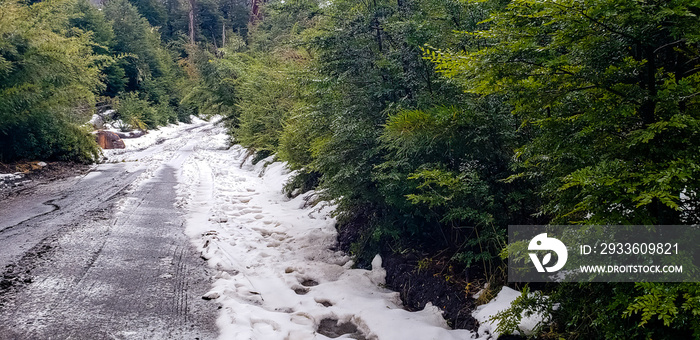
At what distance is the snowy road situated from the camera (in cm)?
362

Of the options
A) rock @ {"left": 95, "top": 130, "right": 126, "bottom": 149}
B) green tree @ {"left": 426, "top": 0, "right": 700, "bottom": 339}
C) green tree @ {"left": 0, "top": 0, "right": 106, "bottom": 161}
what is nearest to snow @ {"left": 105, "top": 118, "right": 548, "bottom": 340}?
green tree @ {"left": 426, "top": 0, "right": 700, "bottom": 339}

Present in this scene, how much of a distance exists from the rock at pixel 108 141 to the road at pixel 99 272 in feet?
48.3

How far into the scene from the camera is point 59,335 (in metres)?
3.35

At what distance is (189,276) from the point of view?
16.1ft

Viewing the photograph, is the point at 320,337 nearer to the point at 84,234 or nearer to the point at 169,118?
the point at 84,234

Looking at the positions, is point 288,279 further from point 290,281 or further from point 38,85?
point 38,85

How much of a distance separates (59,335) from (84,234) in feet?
11.2

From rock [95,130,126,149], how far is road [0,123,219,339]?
14.7 meters

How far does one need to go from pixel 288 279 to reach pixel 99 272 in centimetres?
223

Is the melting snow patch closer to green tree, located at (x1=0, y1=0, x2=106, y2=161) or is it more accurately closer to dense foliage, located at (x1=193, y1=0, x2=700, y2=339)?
dense foliage, located at (x1=193, y1=0, x2=700, y2=339)

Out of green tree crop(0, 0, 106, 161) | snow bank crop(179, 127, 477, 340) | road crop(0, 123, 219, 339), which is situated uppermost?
green tree crop(0, 0, 106, 161)

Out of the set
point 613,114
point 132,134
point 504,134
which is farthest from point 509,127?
point 132,134

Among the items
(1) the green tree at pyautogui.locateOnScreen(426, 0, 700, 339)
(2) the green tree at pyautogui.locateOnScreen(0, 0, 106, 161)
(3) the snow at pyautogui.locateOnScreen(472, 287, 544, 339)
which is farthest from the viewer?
(2) the green tree at pyautogui.locateOnScreen(0, 0, 106, 161)

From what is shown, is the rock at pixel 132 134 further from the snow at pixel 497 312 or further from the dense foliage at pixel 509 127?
the snow at pixel 497 312
